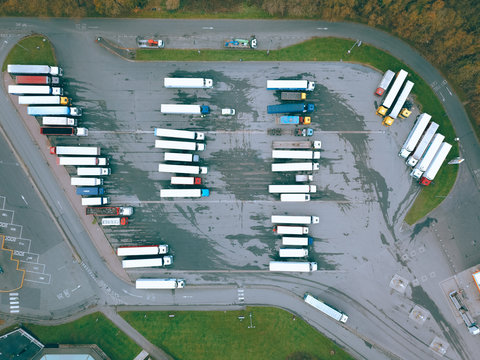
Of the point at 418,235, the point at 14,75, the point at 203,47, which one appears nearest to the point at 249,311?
the point at 418,235

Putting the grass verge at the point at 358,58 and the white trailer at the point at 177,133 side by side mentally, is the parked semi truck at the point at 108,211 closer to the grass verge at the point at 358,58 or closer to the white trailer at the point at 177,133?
the white trailer at the point at 177,133

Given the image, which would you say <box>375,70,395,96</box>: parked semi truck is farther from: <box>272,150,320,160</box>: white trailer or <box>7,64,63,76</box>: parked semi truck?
<box>7,64,63,76</box>: parked semi truck

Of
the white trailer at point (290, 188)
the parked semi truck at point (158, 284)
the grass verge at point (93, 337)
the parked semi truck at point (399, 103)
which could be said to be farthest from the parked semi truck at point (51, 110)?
the parked semi truck at point (399, 103)

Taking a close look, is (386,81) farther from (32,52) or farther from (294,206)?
(32,52)

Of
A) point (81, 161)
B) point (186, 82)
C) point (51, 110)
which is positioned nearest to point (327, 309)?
point (186, 82)

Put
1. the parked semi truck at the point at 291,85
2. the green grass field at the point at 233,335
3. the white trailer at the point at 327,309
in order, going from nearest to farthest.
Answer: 1. the white trailer at the point at 327,309
2. the parked semi truck at the point at 291,85
3. the green grass field at the point at 233,335

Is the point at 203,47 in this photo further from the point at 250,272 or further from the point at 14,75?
the point at 250,272
